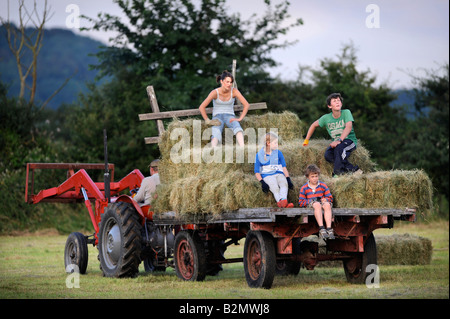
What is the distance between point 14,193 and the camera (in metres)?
25.9

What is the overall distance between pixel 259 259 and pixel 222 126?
2933mm

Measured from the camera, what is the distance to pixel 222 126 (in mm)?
12375

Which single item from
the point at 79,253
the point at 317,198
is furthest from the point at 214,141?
the point at 79,253

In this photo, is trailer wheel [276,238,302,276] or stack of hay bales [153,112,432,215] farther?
trailer wheel [276,238,302,276]

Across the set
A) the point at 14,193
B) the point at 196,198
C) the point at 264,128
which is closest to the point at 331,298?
the point at 196,198

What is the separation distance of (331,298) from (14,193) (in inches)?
749

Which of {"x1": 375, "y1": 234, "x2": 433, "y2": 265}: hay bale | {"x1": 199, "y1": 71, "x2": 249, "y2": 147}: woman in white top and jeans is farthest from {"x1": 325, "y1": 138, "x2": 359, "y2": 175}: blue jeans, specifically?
{"x1": 375, "y1": 234, "x2": 433, "y2": 265}: hay bale

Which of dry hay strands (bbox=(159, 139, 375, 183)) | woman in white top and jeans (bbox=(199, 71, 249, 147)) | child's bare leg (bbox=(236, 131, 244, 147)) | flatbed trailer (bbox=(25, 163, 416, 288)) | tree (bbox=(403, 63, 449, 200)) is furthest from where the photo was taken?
tree (bbox=(403, 63, 449, 200))

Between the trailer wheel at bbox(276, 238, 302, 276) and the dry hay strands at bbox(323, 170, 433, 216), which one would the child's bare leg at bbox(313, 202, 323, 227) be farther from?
the trailer wheel at bbox(276, 238, 302, 276)

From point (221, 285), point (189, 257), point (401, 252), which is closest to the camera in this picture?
point (221, 285)

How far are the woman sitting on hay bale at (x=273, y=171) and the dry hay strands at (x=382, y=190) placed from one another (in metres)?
0.65

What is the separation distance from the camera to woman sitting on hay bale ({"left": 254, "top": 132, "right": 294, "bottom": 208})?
9.82 m

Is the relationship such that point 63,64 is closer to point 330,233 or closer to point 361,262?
point 361,262

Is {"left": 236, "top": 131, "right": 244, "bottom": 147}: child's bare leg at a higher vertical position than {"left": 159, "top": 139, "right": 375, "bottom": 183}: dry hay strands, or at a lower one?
higher
